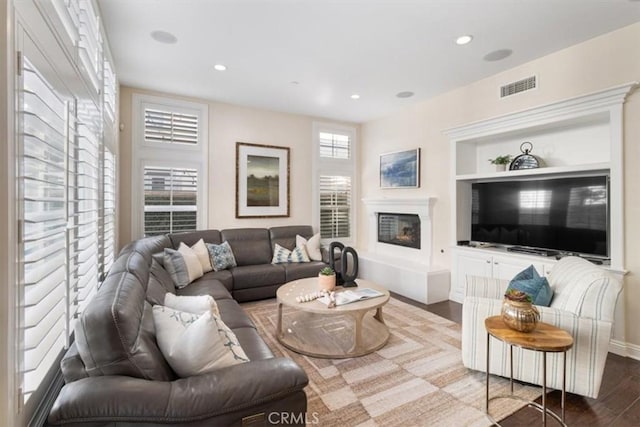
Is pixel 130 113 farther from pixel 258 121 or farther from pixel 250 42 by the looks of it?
pixel 250 42

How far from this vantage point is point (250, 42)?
3.03m

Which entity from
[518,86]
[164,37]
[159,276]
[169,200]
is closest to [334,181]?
[169,200]

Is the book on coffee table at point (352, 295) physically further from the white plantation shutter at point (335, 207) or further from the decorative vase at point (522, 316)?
the white plantation shutter at point (335, 207)

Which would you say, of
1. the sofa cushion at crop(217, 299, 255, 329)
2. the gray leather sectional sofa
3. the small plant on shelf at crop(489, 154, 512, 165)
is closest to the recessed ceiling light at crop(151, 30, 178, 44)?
the gray leather sectional sofa

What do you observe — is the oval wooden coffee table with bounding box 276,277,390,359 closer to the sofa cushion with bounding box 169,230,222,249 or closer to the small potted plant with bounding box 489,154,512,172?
the sofa cushion with bounding box 169,230,222,249

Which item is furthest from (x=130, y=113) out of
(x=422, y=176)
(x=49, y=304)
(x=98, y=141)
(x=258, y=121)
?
(x=422, y=176)

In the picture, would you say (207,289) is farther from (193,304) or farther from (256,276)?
(193,304)

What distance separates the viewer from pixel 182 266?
3.56m

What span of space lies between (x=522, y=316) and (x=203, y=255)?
3.57 m

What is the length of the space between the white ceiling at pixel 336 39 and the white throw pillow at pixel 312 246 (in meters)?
2.25

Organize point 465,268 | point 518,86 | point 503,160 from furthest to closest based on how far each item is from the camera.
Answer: point 465,268 < point 503,160 < point 518,86

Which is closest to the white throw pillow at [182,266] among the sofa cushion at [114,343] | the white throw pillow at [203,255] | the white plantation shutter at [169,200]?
the white throw pillow at [203,255]

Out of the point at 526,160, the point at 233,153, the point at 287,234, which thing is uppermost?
the point at 233,153

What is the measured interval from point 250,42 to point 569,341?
3.45m
